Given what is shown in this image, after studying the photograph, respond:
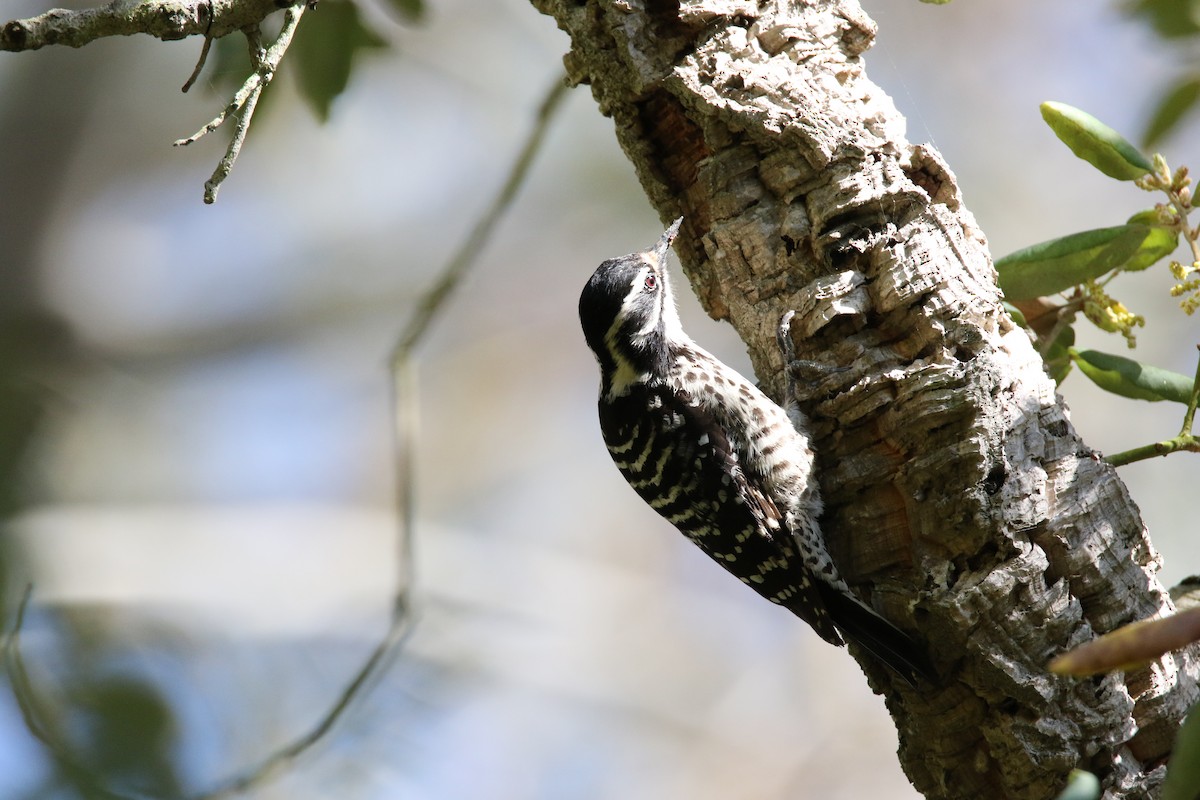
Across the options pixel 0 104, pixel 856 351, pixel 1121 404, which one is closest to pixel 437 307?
pixel 856 351

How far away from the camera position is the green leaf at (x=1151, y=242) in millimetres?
2508

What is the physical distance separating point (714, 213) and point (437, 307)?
1.78 metres

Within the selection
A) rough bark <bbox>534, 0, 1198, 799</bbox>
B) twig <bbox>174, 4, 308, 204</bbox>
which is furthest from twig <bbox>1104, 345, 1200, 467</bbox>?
twig <bbox>174, 4, 308, 204</bbox>

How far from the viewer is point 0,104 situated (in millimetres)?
5570

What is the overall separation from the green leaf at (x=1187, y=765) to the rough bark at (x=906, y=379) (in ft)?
2.54

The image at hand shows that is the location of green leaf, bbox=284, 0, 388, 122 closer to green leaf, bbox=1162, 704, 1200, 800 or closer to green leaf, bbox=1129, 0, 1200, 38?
green leaf, bbox=1129, 0, 1200, 38

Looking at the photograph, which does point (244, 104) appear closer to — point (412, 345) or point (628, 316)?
point (628, 316)

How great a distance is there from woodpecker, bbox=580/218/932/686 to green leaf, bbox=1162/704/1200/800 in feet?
3.07

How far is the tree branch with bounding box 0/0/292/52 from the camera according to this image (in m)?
1.92

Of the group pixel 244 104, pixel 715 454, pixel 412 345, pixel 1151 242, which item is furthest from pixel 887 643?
pixel 412 345

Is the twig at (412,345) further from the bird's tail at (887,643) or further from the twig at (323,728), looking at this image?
the bird's tail at (887,643)

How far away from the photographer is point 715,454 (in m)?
3.23

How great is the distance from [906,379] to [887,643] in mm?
612

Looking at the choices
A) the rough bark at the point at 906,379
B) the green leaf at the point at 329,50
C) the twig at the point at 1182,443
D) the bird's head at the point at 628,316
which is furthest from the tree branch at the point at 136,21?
the twig at the point at 1182,443
